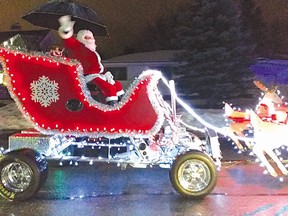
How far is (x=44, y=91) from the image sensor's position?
726cm

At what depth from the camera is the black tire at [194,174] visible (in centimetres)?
709

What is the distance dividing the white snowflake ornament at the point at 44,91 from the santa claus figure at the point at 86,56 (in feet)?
1.88

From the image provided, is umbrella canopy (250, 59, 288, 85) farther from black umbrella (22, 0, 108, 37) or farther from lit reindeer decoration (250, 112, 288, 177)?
lit reindeer decoration (250, 112, 288, 177)

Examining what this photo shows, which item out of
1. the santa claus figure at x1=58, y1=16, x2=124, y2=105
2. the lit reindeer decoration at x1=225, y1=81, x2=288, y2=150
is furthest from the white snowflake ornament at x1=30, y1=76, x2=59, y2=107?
the lit reindeer decoration at x1=225, y1=81, x2=288, y2=150

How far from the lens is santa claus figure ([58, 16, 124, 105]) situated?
763 cm

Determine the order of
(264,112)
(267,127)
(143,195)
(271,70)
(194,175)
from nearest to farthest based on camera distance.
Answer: (194,175)
(143,195)
(267,127)
(264,112)
(271,70)

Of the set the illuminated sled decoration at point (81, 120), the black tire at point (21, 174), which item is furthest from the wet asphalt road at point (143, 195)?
the illuminated sled decoration at point (81, 120)

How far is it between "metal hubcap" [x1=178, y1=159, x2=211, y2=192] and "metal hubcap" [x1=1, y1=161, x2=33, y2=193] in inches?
75.7

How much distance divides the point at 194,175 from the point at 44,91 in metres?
2.18

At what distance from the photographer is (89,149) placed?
894 centimetres

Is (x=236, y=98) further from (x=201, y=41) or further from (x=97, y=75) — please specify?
(x=97, y=75)

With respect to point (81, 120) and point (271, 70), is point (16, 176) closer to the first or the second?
point (81, 120)

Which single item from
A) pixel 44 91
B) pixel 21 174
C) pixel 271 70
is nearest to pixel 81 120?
pixel 44 91

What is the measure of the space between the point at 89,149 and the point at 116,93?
156 centimetres
